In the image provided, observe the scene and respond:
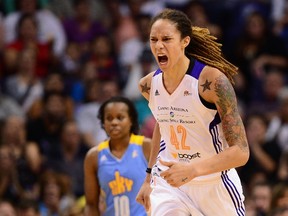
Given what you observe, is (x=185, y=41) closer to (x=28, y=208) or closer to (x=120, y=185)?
(x=120, y=185)

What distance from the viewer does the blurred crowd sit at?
1135cm

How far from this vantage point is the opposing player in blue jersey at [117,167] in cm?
800

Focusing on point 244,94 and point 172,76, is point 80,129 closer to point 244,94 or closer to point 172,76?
point 244,94

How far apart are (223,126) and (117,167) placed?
6.22 ft

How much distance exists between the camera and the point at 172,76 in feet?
22.2

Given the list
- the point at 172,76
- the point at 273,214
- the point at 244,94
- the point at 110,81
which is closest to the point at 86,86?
the point at 110,81

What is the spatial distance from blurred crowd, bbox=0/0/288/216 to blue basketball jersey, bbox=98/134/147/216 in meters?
2.18

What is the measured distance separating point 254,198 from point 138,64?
3502mm

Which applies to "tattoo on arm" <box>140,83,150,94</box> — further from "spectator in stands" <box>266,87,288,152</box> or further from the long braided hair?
"spectator in stands" <box>266,87,288,152</box>

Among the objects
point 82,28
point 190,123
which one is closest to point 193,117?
point 190,123

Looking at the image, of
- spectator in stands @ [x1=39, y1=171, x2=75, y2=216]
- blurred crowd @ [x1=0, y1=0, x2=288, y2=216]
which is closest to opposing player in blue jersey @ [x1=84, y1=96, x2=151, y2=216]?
blurred crowd @ [x1=0, y1=0, x2=288, y2=216]

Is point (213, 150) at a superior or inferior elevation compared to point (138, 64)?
inferior

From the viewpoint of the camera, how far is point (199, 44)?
6859mm

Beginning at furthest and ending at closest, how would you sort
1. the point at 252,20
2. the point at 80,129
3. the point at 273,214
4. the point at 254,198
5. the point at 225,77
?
the point at 252,20 < the point at 80,129 < the point at 254,198 < the point at 273,214 < the point at 225,77
